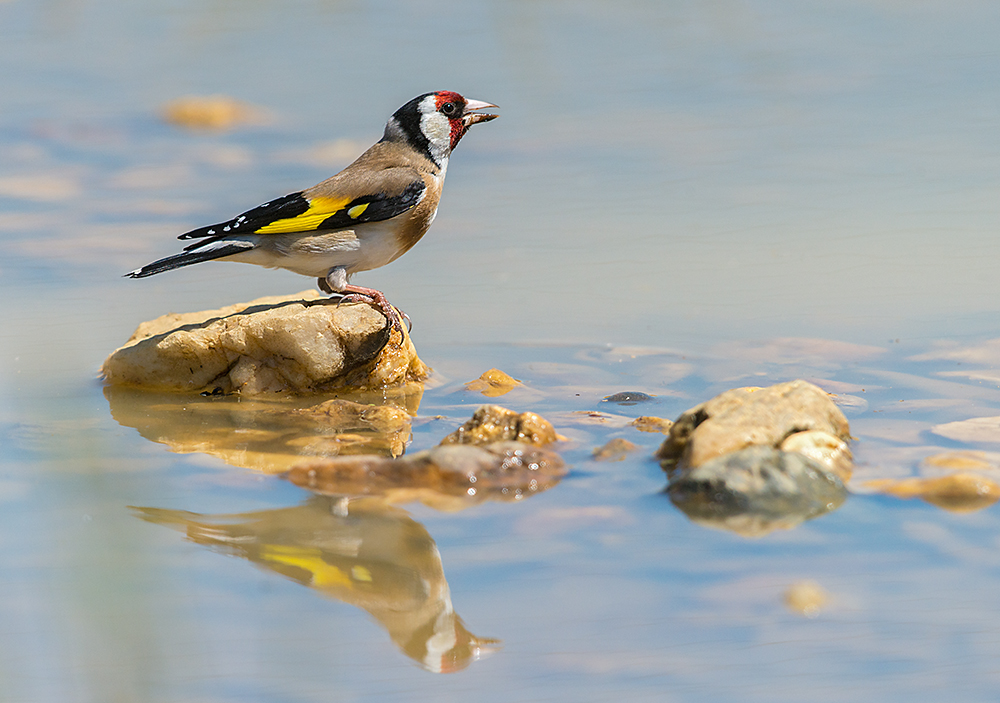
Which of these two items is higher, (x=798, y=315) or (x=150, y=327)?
(x=150, y=327)

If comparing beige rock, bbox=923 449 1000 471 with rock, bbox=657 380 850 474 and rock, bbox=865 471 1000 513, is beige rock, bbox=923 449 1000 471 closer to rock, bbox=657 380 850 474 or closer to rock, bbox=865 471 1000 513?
rock, bbox=865 471 1000 513

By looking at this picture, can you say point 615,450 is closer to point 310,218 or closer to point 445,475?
point 445,475

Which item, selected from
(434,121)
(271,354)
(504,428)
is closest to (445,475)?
(504,428)

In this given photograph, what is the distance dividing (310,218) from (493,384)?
114cm

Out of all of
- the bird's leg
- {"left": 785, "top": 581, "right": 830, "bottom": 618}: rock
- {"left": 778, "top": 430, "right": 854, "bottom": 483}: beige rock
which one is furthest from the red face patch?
{"left": 785, "top": 581, "right": 830, "bottom": 618}: rock

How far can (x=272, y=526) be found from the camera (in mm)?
3350

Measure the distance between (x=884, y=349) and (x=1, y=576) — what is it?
3798mm

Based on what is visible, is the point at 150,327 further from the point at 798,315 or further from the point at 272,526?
the point at 798,315

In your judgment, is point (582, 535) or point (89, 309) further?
point (89, 309)

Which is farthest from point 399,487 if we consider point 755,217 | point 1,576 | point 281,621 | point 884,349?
point 755,217

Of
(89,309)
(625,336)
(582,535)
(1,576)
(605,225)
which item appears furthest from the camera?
(605,225)

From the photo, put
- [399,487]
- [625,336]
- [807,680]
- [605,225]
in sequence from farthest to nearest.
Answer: [605,225] → [625,336] → [399,487] → [807,680]

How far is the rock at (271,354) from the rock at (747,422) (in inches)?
64.6

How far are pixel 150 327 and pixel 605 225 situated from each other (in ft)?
9.42
